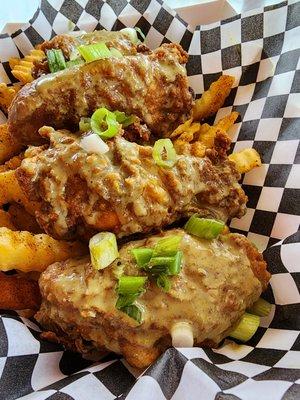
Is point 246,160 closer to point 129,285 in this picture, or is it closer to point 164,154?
point 164,154

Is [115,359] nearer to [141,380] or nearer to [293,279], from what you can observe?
[141,380]

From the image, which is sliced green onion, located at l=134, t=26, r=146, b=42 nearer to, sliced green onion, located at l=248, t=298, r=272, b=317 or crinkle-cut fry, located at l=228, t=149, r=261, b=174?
crinkle-cut fry, located at l=228, t=149, r=261, b=174

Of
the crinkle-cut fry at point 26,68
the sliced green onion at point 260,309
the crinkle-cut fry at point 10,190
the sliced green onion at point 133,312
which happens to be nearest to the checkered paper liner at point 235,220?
the sliced green onion at point 260,309

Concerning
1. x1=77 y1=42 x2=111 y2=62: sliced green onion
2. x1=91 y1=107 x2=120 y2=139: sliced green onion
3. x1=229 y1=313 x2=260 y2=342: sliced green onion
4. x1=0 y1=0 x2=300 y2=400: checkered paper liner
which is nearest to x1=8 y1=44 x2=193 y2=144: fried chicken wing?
x1=77 y1=42 x2=111 y2=62: sliced green onion

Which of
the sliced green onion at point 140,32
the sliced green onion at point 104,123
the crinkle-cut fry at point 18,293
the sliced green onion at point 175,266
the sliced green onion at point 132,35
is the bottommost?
the crinkle-cut fry at point 18,293

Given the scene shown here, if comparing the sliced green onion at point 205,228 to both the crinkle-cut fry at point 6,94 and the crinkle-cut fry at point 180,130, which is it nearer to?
the crinkle-cut fry at point 180,130

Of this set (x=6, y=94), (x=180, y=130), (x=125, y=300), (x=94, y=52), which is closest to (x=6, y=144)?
(x=6, y=94)

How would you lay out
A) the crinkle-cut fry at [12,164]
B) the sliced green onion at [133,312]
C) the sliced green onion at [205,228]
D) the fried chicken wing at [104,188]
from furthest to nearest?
1. the crinkle-cut fry at [12,164]
2. the sliced green onion at [205,228]
3. the fried chicken wing at [104,188]
4. the sliced green onion at [133,312]

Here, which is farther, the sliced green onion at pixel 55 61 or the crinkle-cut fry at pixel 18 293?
the sliced green onion at pixel 55 61
